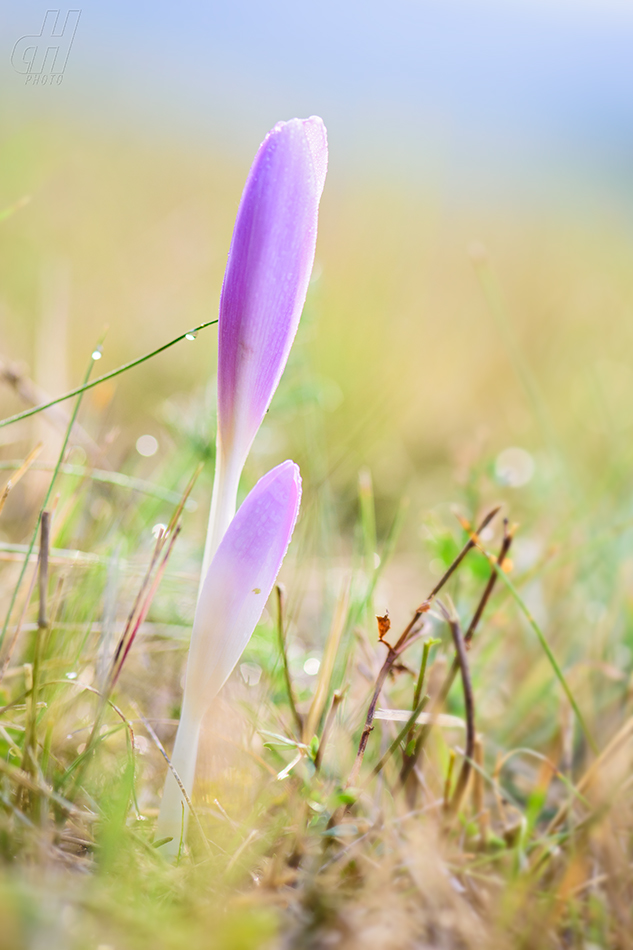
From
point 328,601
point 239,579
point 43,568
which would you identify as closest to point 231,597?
point 239,579

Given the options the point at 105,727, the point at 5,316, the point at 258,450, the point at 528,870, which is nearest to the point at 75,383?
the point at 5,316

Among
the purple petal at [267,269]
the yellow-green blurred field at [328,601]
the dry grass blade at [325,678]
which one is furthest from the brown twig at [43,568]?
the dry grass blade at [325,678]

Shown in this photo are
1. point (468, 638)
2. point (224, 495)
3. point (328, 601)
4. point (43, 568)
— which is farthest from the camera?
point (328, 601)

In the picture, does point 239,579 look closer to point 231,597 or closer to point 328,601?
point 231,597

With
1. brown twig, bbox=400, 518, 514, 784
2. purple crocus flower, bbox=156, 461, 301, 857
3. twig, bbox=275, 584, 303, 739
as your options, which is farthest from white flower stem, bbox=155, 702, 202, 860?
brown twig, bbox=400, 518, 514, 784

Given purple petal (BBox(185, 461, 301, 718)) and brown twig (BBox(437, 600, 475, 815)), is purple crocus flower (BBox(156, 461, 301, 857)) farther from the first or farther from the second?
brown twig (BBox(437, 600, 475, 815))

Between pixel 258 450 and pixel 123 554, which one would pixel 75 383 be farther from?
pixel 123 554

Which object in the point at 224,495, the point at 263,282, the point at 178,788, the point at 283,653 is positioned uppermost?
the point at 263,282
